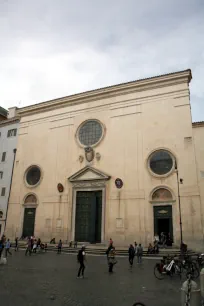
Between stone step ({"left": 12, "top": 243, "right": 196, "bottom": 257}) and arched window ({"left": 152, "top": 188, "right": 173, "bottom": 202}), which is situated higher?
arched window ({"left": 152, "top": 188, "right": 173, "bottom": 202})

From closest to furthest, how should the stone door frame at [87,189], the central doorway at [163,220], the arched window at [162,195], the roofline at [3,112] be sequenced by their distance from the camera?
the central doorway at [163,220] → the arched window at [162,195] → the stone door frame at [87,189] → the roofline at [3,112]

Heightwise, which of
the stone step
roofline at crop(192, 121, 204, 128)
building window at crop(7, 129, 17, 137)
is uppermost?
building window at crop(7, 129, 17, 137)

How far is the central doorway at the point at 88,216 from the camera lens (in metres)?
25.3

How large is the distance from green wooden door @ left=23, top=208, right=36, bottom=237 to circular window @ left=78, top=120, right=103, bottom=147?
9.64 meters

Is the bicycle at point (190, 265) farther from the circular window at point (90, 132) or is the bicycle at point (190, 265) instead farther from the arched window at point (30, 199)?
the arched window at point (30, 199)

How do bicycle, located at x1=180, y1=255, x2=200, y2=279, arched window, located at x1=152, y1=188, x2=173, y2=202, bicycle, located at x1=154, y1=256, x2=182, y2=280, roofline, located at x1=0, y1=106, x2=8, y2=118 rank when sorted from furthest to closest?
roofline, located at x1=0, y1=106, x2=8, y2=118, arched window, located at x1=152, y1=188, x2=173, y2=202, bicycle, located at x1=180, y1=255, x2=200, y2=279, bicycle, located at x1=154, y1=256, x2=182, y2=280

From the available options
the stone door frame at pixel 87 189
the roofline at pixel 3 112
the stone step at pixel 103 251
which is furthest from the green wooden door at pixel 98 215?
the roofline at pixel 3 112

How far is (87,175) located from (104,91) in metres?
9.68

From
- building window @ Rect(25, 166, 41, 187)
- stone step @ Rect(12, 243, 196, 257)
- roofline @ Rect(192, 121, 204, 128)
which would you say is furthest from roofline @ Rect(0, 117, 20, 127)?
roofline @ Rect(192, 121, 204, 128)

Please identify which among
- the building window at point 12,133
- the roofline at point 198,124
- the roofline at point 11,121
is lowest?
the roofline at point 198,124

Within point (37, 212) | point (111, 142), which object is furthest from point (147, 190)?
point (37, 212)

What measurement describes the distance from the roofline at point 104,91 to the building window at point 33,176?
786 cm

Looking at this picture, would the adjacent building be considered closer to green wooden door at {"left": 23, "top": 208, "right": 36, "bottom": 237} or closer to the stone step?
green wooden door at {"left": 23, "top": 208, "right": 36, "bottom": 237}

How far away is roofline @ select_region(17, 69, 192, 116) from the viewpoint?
2583 centimetres
